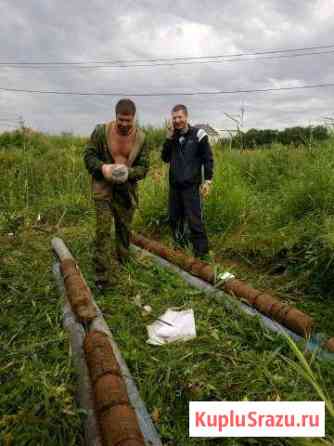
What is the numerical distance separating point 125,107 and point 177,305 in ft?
6.52

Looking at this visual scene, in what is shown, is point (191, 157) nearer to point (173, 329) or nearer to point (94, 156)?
point (94, 156)

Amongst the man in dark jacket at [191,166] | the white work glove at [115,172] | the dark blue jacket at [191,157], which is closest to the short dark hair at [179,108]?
the man in dark jacket at [191,166]

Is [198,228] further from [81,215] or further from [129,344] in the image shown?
[81,215]

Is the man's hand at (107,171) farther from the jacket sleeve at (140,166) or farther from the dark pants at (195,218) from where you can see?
the dark pants at (195,218)

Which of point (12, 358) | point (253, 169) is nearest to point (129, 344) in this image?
point (12, 358)

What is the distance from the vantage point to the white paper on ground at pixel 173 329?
2.90m

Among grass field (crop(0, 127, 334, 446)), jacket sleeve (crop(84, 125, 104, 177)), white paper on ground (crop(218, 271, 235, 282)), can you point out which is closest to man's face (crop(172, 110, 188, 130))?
jacket sleeve (crop(84, 125, 104, 177))

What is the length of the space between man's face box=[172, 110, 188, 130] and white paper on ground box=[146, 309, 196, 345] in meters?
2.53

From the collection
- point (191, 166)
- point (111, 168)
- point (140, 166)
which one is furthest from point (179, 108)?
point (111, 168)

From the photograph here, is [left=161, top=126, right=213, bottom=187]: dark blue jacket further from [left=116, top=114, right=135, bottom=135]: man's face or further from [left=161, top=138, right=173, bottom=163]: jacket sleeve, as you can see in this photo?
[left=116, top=114, right=135, bottom=135]: man's face

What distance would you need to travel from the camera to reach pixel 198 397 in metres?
2.26

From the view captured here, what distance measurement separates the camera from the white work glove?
3.69m

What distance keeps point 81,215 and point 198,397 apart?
568 cm

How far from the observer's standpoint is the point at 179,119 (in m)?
4.71
